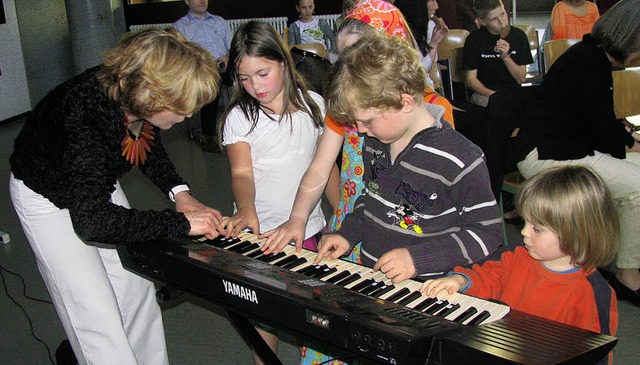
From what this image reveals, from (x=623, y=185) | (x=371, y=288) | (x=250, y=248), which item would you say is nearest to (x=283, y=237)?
(x=250, y=248)

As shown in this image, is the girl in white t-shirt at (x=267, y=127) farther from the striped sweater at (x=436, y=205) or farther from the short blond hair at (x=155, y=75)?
the striped sweater at (x=436, y=205)

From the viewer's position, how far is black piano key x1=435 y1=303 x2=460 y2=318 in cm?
173

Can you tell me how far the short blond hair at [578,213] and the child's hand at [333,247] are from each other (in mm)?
559

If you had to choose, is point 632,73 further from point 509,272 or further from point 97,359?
point 97,359

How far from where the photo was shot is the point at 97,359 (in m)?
2.51

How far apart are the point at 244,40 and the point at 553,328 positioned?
1.55 metres

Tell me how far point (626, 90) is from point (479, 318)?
335 cm

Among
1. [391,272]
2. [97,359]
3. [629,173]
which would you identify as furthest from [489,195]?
[629,173]

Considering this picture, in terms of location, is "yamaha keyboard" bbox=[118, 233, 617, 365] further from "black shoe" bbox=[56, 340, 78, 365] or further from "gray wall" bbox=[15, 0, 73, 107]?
"gray wall" bbox=[15, 0, 73, 107]

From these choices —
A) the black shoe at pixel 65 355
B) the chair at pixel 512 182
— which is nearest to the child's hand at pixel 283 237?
the black shoe at pixel 65 355

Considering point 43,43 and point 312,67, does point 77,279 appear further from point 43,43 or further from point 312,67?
point 43,43

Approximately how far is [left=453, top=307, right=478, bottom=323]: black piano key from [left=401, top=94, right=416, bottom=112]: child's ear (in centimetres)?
63

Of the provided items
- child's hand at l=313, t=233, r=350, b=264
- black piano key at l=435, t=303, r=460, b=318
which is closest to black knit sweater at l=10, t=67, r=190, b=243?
child's hand at l=313, t=233, r=350, b=264

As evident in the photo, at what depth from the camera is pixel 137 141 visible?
2496mm
